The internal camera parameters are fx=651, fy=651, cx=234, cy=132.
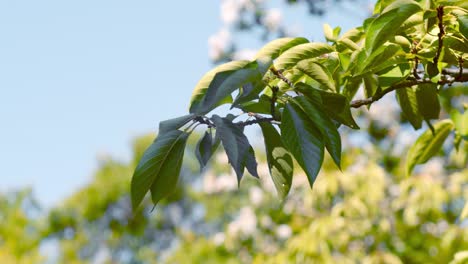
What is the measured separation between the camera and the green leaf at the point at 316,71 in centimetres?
76

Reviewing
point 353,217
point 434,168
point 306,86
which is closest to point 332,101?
point 306,86

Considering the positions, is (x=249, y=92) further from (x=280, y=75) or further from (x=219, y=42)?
(x=219, y=42)

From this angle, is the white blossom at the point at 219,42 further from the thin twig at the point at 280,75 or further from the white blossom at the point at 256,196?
the thin twig at the point at 280,75

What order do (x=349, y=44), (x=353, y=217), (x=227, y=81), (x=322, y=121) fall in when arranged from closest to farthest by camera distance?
(x=227, y=81), (x=322, y=121), (x=349, y=44), (x=353, y=217)

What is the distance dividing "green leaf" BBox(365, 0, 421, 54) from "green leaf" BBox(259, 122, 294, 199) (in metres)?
0.16

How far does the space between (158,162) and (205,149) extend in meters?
0.06

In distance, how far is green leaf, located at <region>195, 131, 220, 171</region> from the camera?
72cm

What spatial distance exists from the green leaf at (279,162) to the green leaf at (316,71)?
3.2 inches

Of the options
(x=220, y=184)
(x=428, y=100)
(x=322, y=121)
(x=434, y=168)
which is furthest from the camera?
(x=220, y=184)

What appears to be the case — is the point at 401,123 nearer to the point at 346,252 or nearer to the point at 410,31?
the point at 346,252

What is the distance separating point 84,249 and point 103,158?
1940mm

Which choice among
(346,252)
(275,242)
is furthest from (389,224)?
(275,242)

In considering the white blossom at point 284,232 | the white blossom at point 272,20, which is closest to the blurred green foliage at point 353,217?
the white blossom at point 284,232

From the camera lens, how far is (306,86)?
2.41ft
